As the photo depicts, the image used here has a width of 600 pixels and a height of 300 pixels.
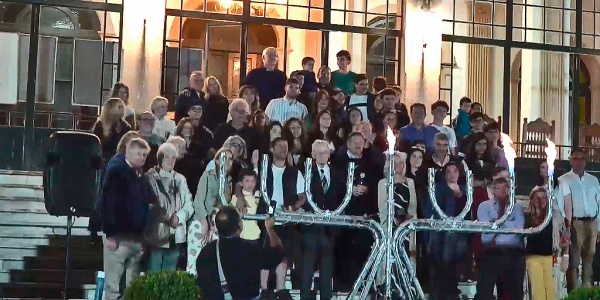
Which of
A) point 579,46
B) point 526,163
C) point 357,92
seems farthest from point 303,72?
point 579,46

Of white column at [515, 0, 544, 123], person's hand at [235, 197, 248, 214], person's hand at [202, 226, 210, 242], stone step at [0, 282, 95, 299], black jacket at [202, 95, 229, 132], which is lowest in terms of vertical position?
stone step at [0, 282, 95, 299]

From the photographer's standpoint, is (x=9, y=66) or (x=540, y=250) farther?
(x=9, y=66)

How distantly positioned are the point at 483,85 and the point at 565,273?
26.4ft

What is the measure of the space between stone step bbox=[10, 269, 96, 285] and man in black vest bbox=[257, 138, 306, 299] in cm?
226

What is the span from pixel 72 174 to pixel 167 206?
1.26 m

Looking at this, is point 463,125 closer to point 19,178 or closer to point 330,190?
point 330,190

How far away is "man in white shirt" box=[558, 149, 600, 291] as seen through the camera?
15.0 meters

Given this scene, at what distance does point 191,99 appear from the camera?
15.0 metres

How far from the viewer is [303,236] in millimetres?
12461

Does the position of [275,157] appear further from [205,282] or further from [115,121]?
[205,282]

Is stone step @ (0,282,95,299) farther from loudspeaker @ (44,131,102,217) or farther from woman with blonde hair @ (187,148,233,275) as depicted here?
loudspeaker @ (44,131,102,217)

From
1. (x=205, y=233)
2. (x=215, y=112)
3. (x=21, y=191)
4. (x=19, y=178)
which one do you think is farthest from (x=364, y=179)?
(x=19, y=178)

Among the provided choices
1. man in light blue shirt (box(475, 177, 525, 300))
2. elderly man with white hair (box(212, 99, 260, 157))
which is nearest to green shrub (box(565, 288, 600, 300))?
man in light blue shirt (box(475, 177, 525, 300))

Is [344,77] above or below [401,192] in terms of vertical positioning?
above
